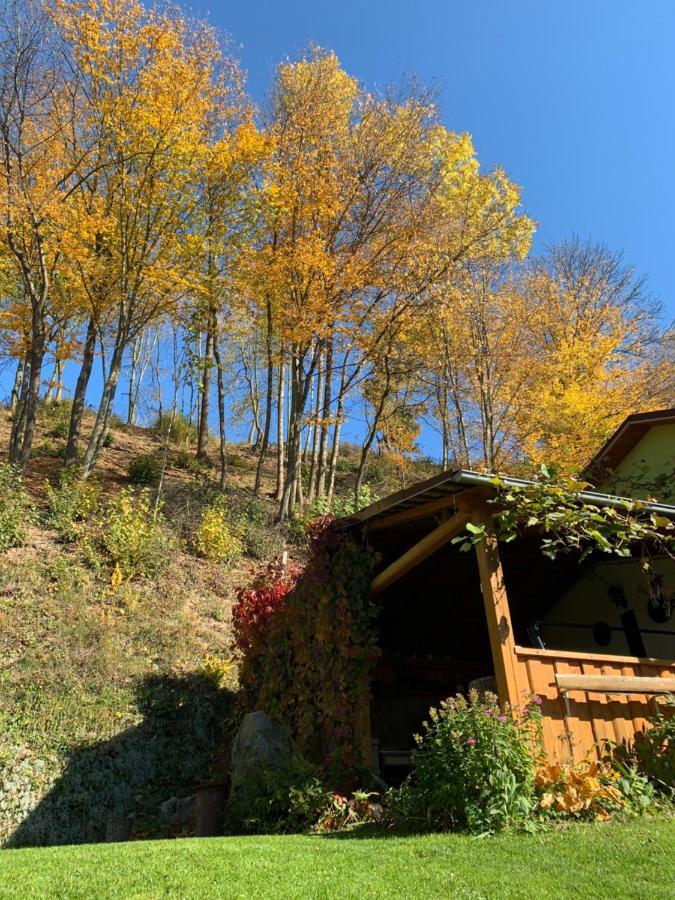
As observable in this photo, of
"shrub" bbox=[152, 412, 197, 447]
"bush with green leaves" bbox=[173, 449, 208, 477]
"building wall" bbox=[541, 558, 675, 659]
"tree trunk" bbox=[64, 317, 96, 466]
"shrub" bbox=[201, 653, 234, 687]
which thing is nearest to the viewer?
"building wall" bbox=[541, 558, 675, 659]

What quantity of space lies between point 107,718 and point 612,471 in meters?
8.74

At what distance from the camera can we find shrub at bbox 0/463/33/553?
32.4 ft

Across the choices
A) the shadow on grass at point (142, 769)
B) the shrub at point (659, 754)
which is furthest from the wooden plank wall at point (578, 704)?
the shadow on grass at point (142, 769)

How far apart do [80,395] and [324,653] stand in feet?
31.9

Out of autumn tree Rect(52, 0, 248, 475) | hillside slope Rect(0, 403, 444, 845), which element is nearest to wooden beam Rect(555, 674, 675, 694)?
hillside slope Rect(0, 403, 444, 845)

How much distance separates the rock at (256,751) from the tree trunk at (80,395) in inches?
330

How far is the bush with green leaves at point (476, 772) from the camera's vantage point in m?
4.32

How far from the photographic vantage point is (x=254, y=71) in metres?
15.0

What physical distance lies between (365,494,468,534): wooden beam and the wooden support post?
0.29m

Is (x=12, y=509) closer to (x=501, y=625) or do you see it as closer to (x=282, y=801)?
(x=282, y=801)

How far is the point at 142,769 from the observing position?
7531mm

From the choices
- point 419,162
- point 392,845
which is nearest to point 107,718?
point 392,845

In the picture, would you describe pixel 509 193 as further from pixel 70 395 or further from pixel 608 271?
pixel 70 395

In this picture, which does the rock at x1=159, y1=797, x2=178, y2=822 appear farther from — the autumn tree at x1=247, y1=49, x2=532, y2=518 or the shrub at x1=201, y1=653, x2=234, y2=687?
the autumn tree at x1=247, y1=49, x2=532, y2=518
